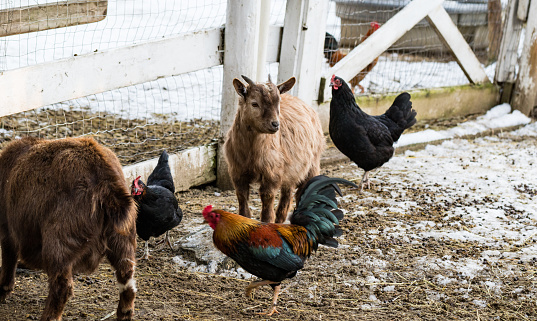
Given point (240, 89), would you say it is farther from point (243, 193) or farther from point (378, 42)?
point (378, 42)

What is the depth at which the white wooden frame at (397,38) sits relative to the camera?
704 centimetres

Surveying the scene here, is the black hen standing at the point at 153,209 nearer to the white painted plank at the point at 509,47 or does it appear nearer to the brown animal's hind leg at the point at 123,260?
the brown animal's hind leg at the point at 123,260

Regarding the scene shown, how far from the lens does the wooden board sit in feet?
14.3

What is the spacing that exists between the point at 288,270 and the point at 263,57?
2772 mm

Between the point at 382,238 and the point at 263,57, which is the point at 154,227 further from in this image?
the point at 263,57

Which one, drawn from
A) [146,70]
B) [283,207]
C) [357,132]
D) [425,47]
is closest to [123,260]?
[283,207]

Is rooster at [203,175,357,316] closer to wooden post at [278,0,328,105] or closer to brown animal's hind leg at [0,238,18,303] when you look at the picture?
brown animal's hind leg at [0,238,18,303]

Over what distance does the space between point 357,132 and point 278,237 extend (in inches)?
98.3

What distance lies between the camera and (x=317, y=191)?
13.1 ft

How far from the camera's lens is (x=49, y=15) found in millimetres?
4688

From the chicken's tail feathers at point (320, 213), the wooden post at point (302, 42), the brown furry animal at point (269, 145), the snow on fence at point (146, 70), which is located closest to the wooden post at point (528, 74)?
the snow on fence at point (146, 70)

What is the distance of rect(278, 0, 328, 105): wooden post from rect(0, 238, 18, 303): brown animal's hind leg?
360cm

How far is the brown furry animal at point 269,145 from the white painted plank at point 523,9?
5170 mm

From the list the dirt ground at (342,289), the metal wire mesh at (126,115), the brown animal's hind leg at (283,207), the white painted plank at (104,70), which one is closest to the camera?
the dirt ground at (342,289)
